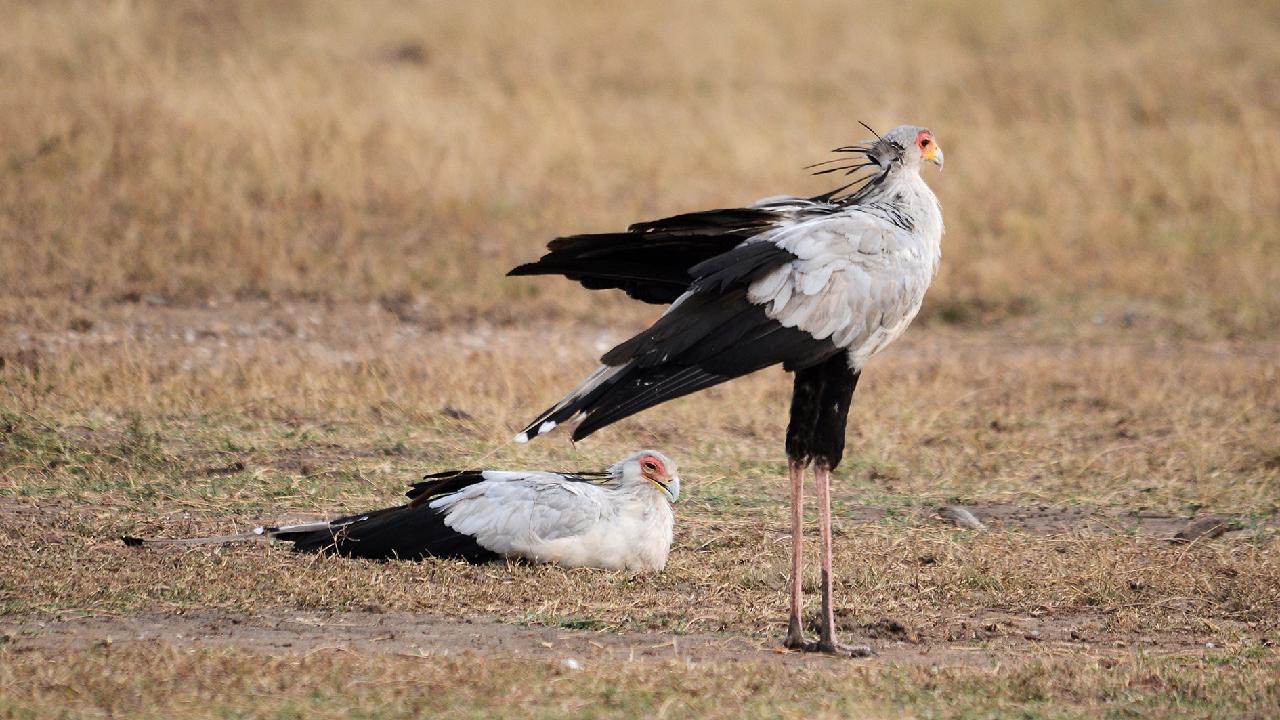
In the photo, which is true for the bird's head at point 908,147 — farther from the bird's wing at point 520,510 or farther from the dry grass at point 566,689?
the dry grass at point 566,689

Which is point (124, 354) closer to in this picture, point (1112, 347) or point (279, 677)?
point (279, 677)

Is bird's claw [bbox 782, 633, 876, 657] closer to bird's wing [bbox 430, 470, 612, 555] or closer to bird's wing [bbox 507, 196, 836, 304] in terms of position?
bird's wing [bbox 430, 470, 612, 555]

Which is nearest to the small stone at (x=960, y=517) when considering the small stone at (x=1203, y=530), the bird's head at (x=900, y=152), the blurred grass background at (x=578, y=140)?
the small stone at (x=1203, y=530)

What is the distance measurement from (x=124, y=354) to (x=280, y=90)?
17.5 feet

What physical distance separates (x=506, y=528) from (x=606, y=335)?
16.6 ft

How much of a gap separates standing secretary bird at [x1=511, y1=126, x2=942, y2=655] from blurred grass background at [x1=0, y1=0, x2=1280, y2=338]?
577cm

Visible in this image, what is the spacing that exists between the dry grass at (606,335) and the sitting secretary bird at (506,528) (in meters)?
0.13

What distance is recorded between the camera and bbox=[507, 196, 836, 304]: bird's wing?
210 inches

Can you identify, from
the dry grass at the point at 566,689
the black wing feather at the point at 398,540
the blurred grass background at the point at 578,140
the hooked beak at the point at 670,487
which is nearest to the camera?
the dry grass at the point at 566,689

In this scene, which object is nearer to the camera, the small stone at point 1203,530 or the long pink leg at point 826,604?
the long pink leg at point 826,604

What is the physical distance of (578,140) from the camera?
13977 mm

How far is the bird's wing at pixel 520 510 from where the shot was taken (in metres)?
5.79

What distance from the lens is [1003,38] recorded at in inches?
688

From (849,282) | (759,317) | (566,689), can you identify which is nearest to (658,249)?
(759,317)
